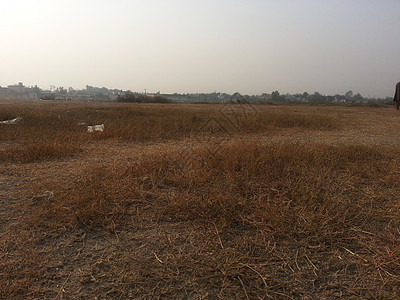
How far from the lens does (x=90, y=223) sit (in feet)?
9.18

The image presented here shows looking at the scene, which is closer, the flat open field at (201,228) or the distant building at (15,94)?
the flat open field at (201,228)

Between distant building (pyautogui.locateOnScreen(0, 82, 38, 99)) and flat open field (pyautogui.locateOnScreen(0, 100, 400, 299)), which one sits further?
distant building (pyautogui.locateOnScreen(0, 82, 38, 99))

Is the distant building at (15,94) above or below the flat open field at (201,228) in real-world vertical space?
above

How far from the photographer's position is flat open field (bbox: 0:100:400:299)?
6.55 ft

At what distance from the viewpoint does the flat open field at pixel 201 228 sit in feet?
6.55

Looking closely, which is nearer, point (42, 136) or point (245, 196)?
point (245, 196)

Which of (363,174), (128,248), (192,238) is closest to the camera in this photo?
(128,248)

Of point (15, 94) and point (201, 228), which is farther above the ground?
point (15, 94)

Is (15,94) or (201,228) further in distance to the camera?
(15,94)

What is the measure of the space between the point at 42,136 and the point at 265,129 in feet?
26.4

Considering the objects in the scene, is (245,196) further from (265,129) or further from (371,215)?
(265,129)

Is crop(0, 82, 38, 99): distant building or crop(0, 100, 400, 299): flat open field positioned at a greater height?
crop(0, 82, 38, 99): distant building

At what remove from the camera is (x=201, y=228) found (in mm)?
2771

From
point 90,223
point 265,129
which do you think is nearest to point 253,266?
point 90,223
